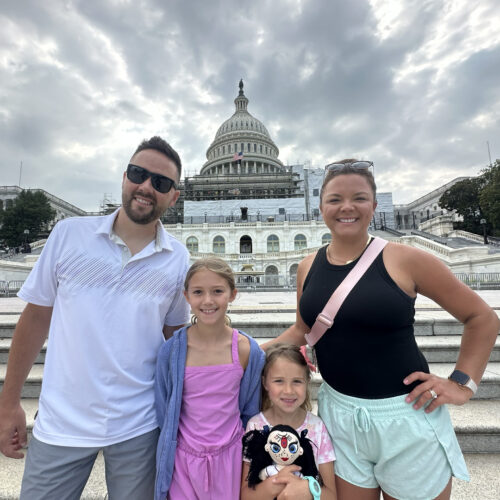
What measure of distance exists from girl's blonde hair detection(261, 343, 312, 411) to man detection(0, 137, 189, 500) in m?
0.87

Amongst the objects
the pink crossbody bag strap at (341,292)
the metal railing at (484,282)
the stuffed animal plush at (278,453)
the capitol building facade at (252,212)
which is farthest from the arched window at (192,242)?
the pink crossbody bag strap at (341,292)

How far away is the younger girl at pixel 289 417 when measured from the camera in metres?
1.98

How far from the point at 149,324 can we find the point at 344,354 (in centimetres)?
144

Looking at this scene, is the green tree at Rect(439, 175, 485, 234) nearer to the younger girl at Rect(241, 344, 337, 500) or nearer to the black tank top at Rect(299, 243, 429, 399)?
the black tank top at Rect(299, 243, 429, 399)

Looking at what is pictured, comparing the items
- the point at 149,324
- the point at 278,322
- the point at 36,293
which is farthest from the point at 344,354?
the point at 278,322

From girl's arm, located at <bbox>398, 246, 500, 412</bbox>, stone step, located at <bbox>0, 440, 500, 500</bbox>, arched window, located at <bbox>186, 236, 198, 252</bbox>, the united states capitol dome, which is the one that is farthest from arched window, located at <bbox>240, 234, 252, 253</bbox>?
girl's arm, located at <bbox>398, 246, 500, 412</bbox>

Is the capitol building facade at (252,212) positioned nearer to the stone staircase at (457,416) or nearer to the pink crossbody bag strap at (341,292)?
the stone staircase at (457,416)

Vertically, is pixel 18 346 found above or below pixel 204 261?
below

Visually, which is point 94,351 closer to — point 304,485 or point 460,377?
point 304,485

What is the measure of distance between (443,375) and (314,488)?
320 cm

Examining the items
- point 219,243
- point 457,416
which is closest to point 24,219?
point 219,243

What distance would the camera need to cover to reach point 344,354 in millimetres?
2047

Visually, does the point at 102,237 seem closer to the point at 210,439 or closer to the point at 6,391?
the point at 6,391

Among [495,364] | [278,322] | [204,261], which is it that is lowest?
[495,364]
